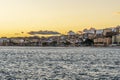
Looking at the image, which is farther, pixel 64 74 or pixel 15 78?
pixel 64 74

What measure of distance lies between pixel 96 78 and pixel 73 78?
214 cm

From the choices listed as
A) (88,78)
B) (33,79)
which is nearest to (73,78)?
(88,78)

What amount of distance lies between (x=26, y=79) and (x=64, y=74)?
18.5 ft

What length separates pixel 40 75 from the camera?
4144 centimetres

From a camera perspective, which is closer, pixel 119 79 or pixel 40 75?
pixel 119 79

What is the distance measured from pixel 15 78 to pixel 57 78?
3847 mm

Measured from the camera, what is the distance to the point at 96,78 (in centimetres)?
3894

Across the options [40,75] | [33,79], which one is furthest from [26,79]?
[40,75]

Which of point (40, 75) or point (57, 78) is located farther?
point (40, 75)

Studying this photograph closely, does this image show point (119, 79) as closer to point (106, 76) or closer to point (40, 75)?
point (106, 76)

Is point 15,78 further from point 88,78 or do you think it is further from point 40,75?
point 88,78

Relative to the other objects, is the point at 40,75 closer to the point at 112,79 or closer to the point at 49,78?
the point at 49,78

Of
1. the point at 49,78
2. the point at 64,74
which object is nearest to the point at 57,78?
the point at 49,78

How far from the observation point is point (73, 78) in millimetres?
38719
